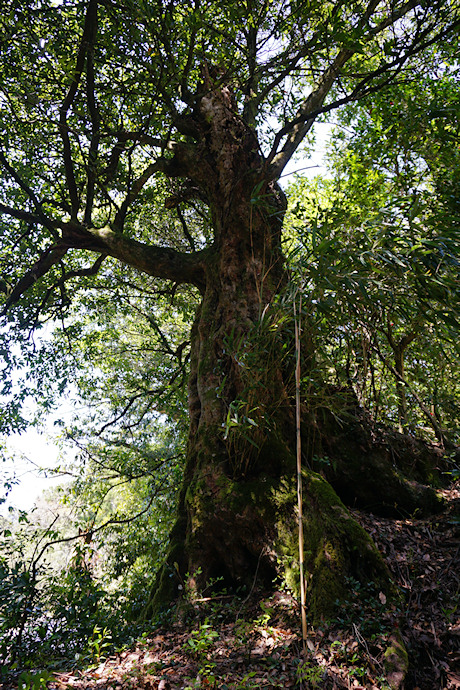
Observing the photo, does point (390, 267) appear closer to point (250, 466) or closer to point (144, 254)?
point (250, 466)

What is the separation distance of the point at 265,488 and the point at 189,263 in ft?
10.1

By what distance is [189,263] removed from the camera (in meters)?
5.14

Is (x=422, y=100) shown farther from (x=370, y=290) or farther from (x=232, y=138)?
(x=370, y=290)

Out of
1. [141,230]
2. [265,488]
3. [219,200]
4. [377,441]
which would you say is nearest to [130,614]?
[265,488]

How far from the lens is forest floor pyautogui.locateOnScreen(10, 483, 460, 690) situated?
6.36 ft

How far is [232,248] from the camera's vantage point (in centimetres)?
441

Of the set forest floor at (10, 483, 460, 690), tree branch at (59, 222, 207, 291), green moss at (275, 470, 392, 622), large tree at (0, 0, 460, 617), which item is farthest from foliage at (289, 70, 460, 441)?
tree branch at (59, 222, 207, 291)

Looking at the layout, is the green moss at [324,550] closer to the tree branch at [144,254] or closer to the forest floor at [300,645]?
the forest floor at [300,645]

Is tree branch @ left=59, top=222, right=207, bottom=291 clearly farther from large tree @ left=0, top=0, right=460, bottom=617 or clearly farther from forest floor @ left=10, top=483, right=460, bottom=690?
forest floor @ left=10, top=483, right=460, bottom=690

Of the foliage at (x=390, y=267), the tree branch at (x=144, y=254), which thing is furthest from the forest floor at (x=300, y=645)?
the tree branch at (x=144, y=254)

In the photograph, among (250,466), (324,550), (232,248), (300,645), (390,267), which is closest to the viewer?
(300,645)

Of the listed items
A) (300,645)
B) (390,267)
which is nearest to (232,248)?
(390,267)

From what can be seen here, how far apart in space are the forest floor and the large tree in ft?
0.71

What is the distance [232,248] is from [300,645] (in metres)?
3.52
